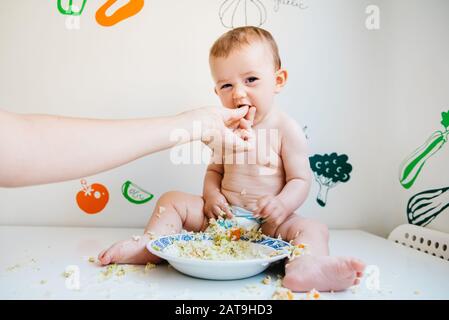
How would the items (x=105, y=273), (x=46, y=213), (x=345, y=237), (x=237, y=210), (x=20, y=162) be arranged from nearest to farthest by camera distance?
(x=20, y=162) → (x=105, y=273) → (x=237, y=210) → (x=345, y=237) → (x=46, y=213)

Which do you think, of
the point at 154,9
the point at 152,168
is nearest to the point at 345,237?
the point at 152,168

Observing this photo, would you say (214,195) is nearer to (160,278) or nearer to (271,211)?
(271,211)

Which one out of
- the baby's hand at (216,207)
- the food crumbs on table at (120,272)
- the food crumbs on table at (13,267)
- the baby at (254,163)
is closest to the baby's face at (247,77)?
the baby at (254,163)

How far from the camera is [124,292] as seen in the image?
0.63 metres

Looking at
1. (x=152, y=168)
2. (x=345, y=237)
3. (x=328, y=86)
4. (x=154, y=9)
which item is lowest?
(x=345, y=237)

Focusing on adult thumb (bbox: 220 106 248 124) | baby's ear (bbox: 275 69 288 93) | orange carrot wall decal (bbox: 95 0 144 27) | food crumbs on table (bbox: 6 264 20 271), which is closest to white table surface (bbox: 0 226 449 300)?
food crumbs on table (bbox: 6 264 20 271)

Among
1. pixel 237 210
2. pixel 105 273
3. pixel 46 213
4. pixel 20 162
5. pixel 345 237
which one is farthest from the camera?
pixel 46 213

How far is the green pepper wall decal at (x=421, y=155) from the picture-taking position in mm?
1019

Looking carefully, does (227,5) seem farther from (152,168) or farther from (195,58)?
(152,168)

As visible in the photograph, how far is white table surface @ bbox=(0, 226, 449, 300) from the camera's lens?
626 mm

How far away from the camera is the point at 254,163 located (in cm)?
101

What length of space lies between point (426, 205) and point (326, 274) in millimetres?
573

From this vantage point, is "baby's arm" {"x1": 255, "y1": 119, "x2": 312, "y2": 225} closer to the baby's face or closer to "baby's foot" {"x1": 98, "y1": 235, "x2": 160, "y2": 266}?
the baby's face

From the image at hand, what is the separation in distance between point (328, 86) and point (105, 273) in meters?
0.85
